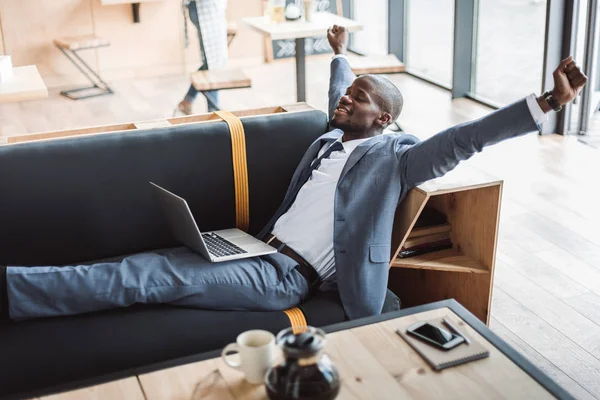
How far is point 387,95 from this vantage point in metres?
2.90

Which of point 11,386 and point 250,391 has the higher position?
point 250,391

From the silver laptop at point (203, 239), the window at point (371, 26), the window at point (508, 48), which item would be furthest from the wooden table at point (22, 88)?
the window at point (371, 26)

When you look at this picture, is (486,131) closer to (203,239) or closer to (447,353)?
(447,353)

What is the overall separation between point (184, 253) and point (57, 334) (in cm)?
48

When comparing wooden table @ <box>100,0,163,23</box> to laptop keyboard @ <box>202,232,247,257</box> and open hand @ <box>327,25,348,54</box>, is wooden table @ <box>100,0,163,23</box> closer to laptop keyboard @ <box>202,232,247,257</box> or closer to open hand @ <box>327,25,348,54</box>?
open hand @ <box>327,25,348,54</box>

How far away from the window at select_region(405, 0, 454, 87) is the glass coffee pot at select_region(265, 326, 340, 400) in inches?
220

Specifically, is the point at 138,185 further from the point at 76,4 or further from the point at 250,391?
the point at 76,4

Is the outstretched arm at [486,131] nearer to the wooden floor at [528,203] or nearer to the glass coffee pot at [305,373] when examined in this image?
the wooden floor at [528,203]

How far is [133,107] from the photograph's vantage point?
6699 mm

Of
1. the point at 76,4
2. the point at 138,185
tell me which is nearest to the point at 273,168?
the point at 138,185

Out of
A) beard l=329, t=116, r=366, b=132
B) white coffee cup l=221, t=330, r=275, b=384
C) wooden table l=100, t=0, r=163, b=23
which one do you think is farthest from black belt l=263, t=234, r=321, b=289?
wooden table l=100, t=0, r=163, b=23

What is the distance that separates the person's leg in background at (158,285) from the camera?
2.42m

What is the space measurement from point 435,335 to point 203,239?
0.97 m

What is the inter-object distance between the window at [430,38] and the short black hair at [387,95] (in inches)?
163
